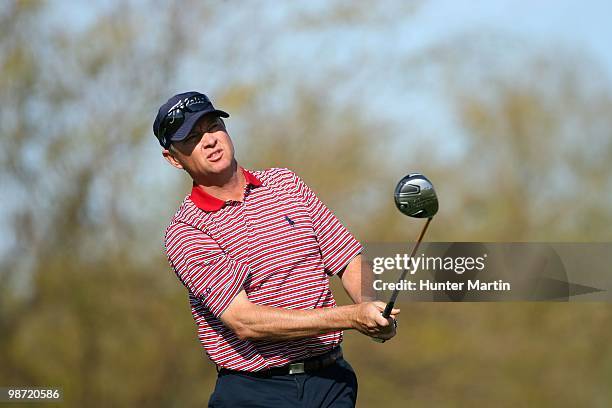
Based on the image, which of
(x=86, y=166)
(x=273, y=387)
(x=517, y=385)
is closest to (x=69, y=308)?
(x=86, y=166)

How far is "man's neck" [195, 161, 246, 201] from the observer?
3809mm

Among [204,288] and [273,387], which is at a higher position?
[204,288]

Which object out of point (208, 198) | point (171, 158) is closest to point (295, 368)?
point (208, 198)

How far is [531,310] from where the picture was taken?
12.6 meters

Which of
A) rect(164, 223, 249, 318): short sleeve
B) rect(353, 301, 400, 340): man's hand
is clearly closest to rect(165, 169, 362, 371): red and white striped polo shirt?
rect(164, 223, 249, 318): short sleeve

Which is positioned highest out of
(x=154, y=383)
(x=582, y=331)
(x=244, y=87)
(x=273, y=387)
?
(x=244, y=87)

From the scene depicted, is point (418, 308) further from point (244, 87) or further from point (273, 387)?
point (273, 387)

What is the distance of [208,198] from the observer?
379 centimetres

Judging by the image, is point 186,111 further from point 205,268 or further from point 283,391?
point 283,391

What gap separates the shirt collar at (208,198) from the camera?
12.3 feet

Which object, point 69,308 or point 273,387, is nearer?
point 273,387

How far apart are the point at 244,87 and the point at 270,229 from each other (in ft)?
31.4

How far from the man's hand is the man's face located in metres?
0.91

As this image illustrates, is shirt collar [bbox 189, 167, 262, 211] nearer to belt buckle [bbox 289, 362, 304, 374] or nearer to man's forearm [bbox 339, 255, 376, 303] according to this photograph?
man's forearm [bbox 339, 255, 376, 303]
